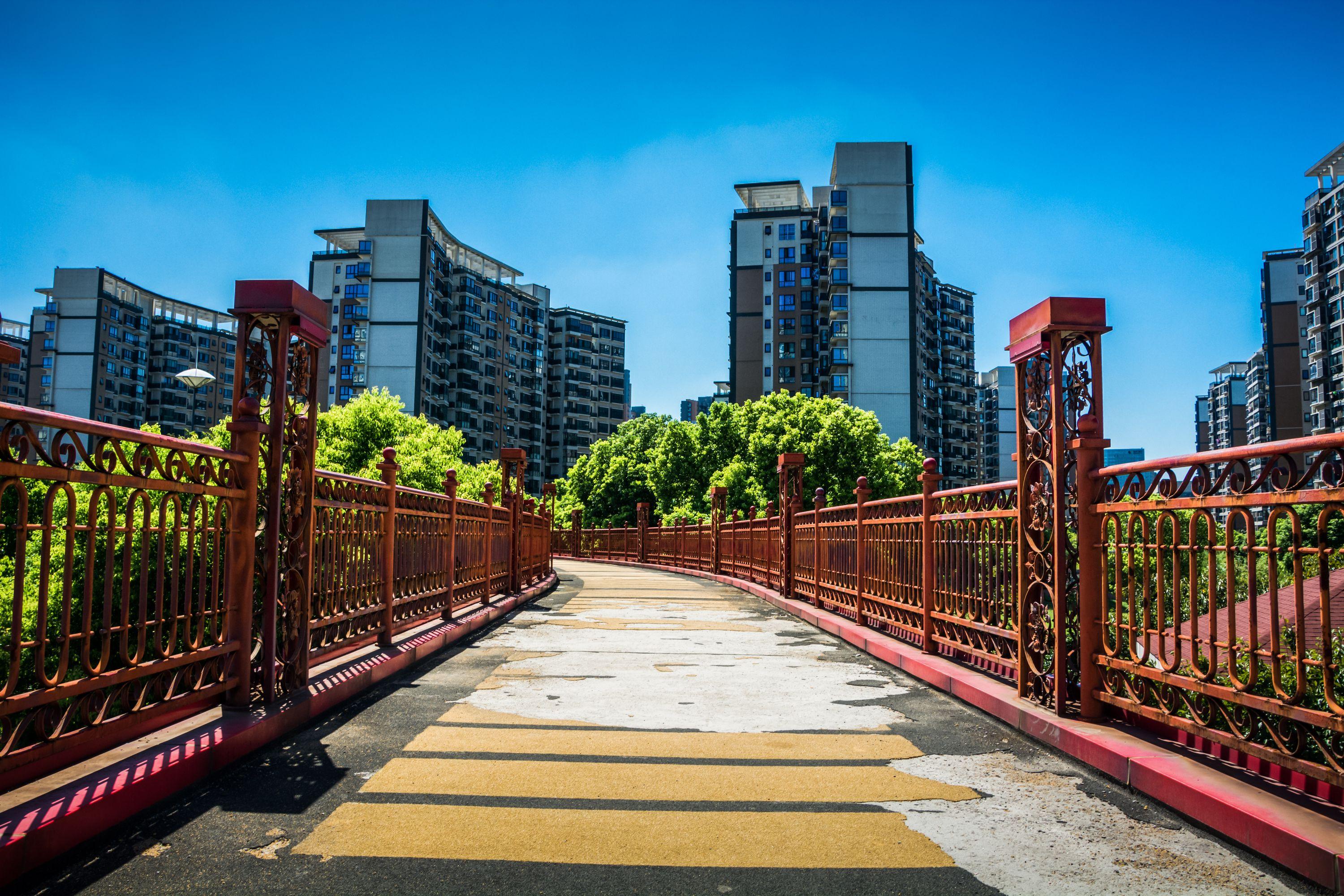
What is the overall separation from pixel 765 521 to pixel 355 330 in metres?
78.8

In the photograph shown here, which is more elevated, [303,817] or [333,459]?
[333,459]

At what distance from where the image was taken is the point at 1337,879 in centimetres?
302

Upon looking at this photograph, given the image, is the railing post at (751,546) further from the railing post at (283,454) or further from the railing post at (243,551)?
the railing post at (243,551)

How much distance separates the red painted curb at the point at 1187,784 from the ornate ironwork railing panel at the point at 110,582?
4.62 metres

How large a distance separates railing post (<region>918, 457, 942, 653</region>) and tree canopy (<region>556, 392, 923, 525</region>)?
21.9m

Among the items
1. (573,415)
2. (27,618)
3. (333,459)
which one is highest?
(573,415)

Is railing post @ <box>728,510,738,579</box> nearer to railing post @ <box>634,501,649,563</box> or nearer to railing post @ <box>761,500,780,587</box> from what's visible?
railing post @ <box>761,500,780,587</box>

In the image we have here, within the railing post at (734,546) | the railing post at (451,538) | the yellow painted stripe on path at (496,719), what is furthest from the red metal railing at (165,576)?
the railing post at (734,546)

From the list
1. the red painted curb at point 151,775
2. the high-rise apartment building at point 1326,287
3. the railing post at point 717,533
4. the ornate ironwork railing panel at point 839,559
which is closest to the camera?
the red painted curb at point 151,775

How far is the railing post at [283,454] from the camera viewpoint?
556 centimetres

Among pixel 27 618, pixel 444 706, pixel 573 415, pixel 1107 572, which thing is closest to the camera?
pixel 1107 572

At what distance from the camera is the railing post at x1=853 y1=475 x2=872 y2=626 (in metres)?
10.4

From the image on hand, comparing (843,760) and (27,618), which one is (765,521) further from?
(843,760)

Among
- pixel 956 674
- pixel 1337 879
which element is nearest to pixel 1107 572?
pixel 956 674
